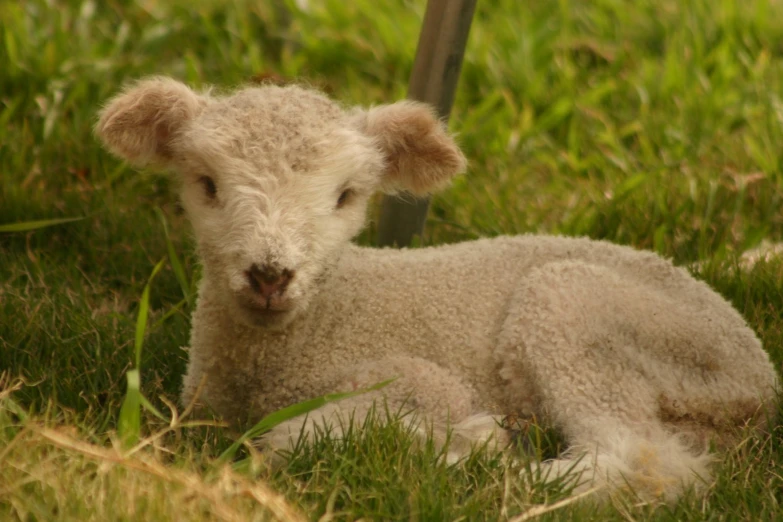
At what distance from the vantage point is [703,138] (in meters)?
5.86

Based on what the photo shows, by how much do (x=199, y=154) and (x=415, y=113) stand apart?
2.52 feet

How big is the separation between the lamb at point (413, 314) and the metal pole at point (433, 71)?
2.26 feet

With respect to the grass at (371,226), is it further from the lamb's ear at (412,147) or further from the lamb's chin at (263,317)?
the lamb's ear at (412,147)

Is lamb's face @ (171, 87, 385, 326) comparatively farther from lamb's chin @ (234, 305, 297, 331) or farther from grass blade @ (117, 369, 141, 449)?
grass blade @ (117, 369, 141, 449)

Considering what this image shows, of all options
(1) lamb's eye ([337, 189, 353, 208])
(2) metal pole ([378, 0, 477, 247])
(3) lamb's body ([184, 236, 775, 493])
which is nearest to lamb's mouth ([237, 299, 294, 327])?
(3) lamb's body ([184, 236, 775, 493])

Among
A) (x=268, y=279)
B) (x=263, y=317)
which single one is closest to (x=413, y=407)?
(x=263, y=317)

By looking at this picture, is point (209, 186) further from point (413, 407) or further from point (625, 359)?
point (625, 359)

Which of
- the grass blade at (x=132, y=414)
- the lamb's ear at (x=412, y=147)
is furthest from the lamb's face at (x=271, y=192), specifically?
the grass blade at (x=132, y=414)

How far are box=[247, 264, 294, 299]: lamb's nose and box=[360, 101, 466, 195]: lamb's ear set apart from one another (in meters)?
0.74

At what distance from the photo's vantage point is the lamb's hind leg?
11.5 ft

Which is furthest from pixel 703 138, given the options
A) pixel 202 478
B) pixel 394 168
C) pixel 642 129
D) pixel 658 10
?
pixel 202 478

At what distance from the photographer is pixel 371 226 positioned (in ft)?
17.2

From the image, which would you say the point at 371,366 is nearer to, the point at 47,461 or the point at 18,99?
the point at 47,461

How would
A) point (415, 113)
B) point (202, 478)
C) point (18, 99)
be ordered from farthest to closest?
Answer: point (18, 99) < point (415, 113) < point (202, 478)
